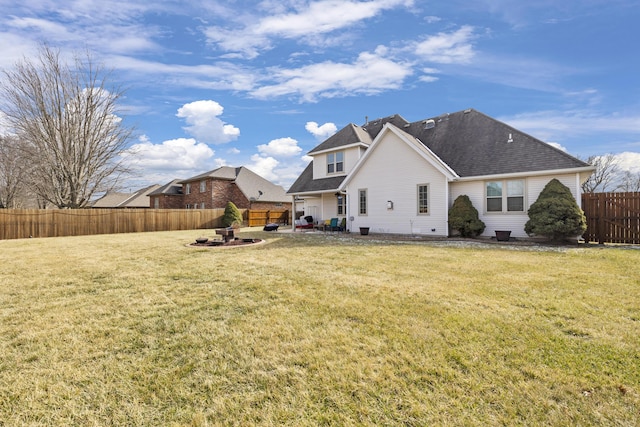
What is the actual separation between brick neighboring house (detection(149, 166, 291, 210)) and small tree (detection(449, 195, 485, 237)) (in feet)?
75.9

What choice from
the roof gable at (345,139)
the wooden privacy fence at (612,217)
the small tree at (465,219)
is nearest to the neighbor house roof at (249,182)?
the roof gable at (345,139)

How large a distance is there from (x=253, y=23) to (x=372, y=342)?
456 inches

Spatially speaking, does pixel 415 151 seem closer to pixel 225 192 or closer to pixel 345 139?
pixel 345 139

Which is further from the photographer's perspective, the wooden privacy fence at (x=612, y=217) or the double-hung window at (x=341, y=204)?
the double-hung window at (x=341, y=204)

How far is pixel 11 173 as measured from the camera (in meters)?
26.2

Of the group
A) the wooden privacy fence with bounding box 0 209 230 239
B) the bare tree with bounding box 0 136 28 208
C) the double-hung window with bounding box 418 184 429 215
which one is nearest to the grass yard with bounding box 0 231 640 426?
the double-hung window with bounding box 418 184 429 215

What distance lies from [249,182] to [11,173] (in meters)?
21.4

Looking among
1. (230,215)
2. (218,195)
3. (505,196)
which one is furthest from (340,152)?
(218,195)

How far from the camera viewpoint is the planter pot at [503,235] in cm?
1244

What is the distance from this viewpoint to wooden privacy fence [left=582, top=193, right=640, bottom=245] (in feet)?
36.2

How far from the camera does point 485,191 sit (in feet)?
45.5

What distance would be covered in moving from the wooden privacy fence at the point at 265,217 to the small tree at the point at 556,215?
2234 cm

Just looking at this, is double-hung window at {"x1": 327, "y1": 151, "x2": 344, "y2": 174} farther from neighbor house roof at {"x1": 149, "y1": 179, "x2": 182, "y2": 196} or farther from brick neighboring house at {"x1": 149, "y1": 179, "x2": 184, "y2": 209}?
neighbor house roof at {"x1": 149, "y1": 179, "x2": 182, "y2": 196}

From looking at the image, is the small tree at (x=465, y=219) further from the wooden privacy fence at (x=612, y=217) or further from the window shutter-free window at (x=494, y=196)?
the wooden privacy fence at (x=612, y=217)
